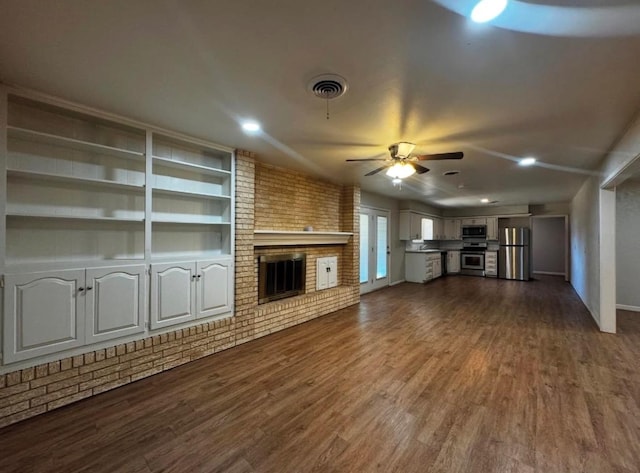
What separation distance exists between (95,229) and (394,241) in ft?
22.7

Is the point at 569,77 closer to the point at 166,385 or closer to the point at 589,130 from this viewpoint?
the point at 589,130

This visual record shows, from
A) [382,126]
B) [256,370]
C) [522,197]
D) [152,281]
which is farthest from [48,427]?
[522,197]

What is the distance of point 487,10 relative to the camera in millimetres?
1384

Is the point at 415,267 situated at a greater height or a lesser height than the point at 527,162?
lesser

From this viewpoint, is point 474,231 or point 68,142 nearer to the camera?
point 68,142

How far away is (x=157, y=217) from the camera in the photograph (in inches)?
124

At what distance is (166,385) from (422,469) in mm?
2270

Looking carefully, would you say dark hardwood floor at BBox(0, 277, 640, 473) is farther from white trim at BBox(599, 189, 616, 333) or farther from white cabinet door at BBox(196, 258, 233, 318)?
white cabinet door at BBox(196, 258, 233, 318)

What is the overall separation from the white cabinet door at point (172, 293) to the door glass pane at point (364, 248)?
14.1 ft

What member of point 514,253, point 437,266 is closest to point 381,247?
point 437,266

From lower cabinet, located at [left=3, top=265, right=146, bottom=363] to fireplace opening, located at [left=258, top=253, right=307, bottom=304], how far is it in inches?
66.9

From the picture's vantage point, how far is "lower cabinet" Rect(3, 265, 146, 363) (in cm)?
219

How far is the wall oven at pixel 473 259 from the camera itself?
9.73m

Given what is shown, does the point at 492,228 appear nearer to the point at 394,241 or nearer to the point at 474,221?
the point at 474,221
